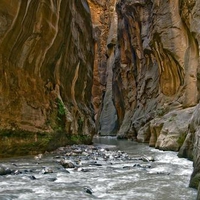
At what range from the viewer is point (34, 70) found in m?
12.1

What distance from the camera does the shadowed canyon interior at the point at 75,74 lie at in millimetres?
10273

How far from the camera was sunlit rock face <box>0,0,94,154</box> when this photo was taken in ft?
33.4

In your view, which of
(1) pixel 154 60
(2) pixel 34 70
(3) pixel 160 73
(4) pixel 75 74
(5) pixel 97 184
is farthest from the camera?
(1) pixel 154 60

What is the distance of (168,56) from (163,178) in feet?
60.4

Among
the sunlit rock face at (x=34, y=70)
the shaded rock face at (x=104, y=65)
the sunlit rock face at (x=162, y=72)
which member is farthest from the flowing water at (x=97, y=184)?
the shaded rock face at (x=104, y=65)

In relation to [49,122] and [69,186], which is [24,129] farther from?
[69,186]

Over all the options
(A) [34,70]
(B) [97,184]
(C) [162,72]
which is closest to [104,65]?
(C) [162,72]

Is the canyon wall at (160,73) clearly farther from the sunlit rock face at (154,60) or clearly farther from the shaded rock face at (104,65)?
the shaded rock face at (104,65)

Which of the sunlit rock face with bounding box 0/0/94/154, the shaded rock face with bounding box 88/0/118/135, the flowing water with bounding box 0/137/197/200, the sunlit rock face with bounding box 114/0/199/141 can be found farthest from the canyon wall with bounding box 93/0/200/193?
the sunlit rock face with bounding box 0/0/94/154

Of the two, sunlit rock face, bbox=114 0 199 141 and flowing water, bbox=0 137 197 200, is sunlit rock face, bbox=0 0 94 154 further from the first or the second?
sunlit rock face, bbox=114 0 199 141

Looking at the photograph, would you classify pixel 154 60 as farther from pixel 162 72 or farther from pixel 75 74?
pixel 75 74

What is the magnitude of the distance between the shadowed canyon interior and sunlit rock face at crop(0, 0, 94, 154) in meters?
0.03

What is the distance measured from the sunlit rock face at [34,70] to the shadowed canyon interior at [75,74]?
33mm

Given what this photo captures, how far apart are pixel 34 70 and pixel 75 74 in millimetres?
6096
